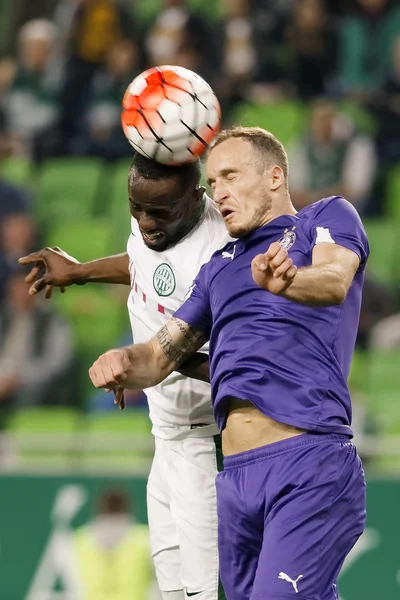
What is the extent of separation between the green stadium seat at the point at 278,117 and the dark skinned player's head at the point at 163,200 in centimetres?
559

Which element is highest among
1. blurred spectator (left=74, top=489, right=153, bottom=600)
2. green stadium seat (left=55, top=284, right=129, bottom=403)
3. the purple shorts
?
the purple shorts

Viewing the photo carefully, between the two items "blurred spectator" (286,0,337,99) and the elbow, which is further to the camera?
"blurred spectator" (286,0,337,99)

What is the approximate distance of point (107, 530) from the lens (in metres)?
6.68

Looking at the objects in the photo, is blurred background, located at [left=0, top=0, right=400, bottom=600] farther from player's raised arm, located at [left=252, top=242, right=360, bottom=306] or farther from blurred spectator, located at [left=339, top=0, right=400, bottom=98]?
player's raised arm, located at [left=252, top=242, right=360, bottom=306]

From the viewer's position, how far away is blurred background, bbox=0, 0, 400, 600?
21.9 ft

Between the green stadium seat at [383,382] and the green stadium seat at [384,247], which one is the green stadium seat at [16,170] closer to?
the green stadium seat at [384,247]

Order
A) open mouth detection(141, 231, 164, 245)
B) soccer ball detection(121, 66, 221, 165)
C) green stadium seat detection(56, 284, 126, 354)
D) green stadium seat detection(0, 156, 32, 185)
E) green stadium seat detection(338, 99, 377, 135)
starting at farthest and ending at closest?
green stadium seat detection(0, 156, 32, 185) → green stadium seat detection(338, 99, 377, 135) → green stadium seat detection(56, 284, 126, 354) → open mouth detection(141, 231, 164, 245) → soccer ball detection(121, 66, 221, 165)

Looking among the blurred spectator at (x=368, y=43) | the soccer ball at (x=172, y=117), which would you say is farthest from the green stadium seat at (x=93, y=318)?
the soccer ball at (x=172, y=117)

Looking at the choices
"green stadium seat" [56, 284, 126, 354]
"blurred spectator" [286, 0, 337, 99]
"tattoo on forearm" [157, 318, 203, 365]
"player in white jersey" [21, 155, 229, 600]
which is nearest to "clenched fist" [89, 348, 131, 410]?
"tattoo on forearm" [157, 318, 203, 365]

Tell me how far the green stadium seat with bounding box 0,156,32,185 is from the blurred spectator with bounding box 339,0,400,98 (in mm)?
2774

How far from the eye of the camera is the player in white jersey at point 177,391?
4137mm

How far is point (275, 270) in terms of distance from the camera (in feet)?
10.6

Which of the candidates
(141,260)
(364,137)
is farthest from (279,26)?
(141,260)

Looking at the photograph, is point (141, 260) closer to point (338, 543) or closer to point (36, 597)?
point (338, 543)
